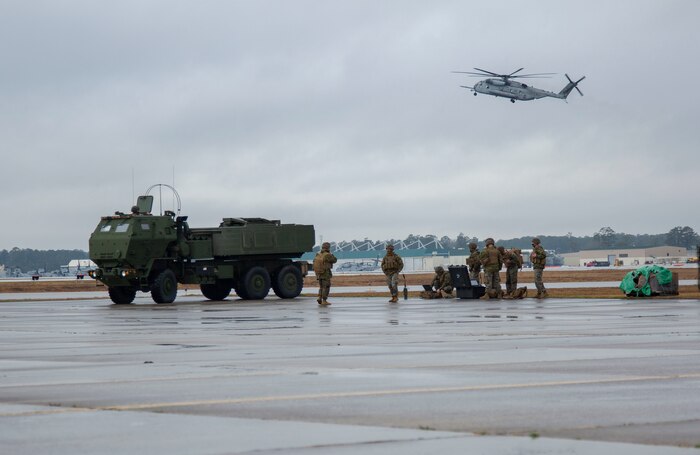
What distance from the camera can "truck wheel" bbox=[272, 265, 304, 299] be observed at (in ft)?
145

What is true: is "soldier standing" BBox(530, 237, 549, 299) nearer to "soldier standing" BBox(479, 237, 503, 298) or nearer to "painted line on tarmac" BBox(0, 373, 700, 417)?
"soldier standing" BBox(479, 237, 503, 298)

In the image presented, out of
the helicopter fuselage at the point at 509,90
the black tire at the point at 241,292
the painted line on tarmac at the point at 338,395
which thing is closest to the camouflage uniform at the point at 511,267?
the black tire at the point at 241,292

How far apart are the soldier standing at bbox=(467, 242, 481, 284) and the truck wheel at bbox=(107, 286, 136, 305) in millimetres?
10725

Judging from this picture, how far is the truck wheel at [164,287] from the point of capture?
4097cm

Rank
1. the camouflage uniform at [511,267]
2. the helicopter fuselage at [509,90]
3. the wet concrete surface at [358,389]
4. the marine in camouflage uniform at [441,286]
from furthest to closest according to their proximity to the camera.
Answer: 1. the helicopter fuselage at [509,90]
2. the marine in camouflage uniform at [441,286]
3. the camouflage uniform at [511,267]
4. the wet concrete surface at [358,389]

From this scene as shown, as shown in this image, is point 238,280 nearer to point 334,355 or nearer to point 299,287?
point 299,287

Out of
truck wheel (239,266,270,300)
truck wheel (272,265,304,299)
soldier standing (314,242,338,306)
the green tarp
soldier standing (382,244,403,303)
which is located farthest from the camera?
truck wheel (272,265,304,299)

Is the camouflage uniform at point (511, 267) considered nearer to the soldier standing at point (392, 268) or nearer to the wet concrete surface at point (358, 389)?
the soldier standing at point (392, 268)

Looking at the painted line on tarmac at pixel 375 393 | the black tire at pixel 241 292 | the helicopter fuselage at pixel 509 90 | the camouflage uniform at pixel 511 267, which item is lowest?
the painted line on tarmac at pixel 375 393

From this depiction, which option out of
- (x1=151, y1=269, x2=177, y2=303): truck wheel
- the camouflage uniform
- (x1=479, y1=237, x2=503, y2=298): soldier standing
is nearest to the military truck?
(x1=151, y1=269, x2=177, y2=303): truck wheel

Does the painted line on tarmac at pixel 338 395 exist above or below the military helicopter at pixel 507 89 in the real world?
below

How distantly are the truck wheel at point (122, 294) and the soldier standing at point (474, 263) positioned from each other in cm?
1073

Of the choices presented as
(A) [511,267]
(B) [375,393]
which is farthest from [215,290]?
(B) [375,393]

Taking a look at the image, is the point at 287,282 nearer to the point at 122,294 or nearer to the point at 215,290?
the point at 215,290
